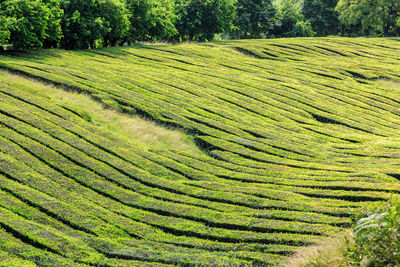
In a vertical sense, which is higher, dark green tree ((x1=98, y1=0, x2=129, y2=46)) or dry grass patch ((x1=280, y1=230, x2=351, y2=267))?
dark green tree ((x1=98, y1=0, x2=129, y2=46))

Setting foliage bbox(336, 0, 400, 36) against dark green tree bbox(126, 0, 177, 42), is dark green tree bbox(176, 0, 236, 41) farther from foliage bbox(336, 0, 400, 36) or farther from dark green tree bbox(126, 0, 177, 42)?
foliage bbox(336, 0, 400, 36)

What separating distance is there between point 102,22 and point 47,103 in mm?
19291

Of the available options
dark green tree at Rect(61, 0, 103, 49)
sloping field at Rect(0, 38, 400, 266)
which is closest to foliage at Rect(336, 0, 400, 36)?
sloping field at Rect(0, 38, 400, 266)

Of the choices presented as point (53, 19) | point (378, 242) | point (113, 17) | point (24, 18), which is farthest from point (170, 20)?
point (378, 242)

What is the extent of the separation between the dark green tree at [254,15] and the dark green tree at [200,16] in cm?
1293

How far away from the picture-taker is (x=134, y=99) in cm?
2988

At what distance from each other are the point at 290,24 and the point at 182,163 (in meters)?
67.7

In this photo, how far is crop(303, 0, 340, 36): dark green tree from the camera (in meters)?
89.1

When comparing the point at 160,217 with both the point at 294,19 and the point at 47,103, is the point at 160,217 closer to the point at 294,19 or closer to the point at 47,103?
the point at 47,103

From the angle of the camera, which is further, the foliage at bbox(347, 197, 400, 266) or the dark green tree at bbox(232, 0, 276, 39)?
the dark green tree at bbox(232, 0, 276, 39)

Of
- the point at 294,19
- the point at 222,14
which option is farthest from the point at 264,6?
the point at 222,14

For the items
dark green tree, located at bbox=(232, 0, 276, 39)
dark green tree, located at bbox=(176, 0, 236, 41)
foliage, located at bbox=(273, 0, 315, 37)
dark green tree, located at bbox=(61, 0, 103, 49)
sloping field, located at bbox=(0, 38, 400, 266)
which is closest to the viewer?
sloping field, located at bbox=(0, 38, 400, 266)

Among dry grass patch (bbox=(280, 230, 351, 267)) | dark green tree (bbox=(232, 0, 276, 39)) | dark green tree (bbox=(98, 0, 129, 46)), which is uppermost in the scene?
dark green tree (bbox=(232, 0, 276, 39))

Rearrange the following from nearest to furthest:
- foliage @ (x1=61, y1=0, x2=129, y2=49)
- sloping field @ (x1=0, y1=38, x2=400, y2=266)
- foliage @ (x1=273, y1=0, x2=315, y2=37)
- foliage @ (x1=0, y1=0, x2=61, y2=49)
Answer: sloping field @ (x1=0, y1=38, x2=400, y2=266)
foliage @ (x1=0, y1=0, x2=61, y2=49)
foliage @ (x1=61, y1=0, x2=129, y2=49)
foliage @ (x1=273, y1=0, x2=315, y2=37)
